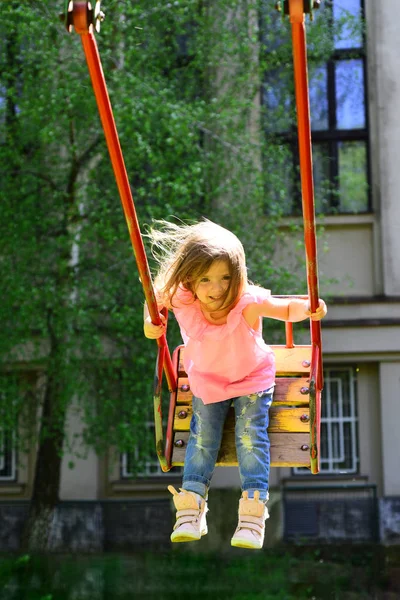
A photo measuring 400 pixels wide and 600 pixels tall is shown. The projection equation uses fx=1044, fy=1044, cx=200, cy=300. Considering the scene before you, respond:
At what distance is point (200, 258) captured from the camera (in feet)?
14.7

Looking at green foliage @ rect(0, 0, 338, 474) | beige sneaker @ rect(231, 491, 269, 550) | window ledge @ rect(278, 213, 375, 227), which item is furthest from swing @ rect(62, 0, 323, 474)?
window ledge @ rect(278, 213, 375, 227)

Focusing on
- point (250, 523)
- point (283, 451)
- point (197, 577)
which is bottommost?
point (197, 577)

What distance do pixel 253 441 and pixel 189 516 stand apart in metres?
0.45

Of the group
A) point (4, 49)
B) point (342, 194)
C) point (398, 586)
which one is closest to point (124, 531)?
point (398, 586)

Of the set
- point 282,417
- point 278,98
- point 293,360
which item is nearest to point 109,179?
point 278,98

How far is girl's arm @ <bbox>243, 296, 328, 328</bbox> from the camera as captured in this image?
457 centimetres

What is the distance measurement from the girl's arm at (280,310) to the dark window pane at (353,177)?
1120cm

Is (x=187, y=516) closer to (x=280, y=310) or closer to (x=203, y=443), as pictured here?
(x=203, y=443)

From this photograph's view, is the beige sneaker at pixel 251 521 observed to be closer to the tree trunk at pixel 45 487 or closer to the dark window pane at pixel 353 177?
the tree trunk at pixel 45 487

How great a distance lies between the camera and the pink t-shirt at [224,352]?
4727 mm

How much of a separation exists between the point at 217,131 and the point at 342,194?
12.9 feet

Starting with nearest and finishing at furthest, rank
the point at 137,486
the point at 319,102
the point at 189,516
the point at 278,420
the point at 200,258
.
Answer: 1. the point at 200,258
2. the point at 189,516
3. the point at 278,420
4. the point at 137,486
5. the point at 319,102

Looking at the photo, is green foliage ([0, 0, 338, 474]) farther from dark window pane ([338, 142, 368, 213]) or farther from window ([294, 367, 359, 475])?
window ([294, 367, 359, 475])

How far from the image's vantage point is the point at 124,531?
1540 centimetres
